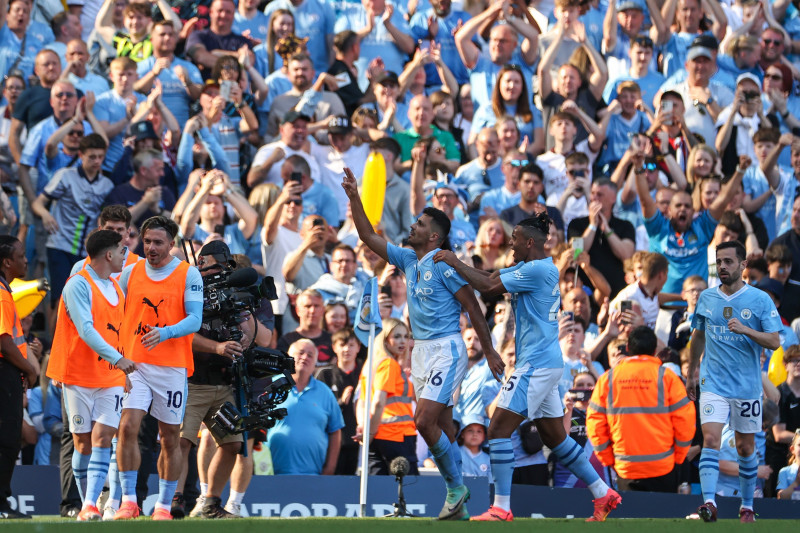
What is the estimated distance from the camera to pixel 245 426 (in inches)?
417

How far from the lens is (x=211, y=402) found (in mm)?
10891

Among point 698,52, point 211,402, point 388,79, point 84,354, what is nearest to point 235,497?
point 211,402

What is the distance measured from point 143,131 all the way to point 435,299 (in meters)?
6.83

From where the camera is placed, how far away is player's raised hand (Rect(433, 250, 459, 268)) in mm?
10320

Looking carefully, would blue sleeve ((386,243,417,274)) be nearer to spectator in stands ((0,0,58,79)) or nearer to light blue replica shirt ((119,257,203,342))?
light blue replica shirt ((119,257,203,342))

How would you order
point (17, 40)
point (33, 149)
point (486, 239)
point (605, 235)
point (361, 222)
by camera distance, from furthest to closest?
point (17, 40) → point (605, 235) → point (33, 149) → point (486, 239) → point (361, 222)

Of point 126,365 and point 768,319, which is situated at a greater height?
point 768,319

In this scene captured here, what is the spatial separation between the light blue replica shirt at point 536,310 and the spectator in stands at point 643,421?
2.67 metres

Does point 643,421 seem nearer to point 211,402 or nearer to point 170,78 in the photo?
point 211,402

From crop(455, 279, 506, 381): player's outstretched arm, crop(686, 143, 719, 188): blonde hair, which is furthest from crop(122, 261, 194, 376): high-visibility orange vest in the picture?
crop(686, 143, 719, 188): blonde hair

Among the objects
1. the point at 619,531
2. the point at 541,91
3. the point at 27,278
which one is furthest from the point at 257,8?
the point at 619,531

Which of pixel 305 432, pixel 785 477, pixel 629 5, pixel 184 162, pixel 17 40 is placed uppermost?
pixel 629 5

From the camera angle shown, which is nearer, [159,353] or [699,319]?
[159,353]

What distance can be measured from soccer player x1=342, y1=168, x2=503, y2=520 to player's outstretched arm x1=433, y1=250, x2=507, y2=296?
0.12m
